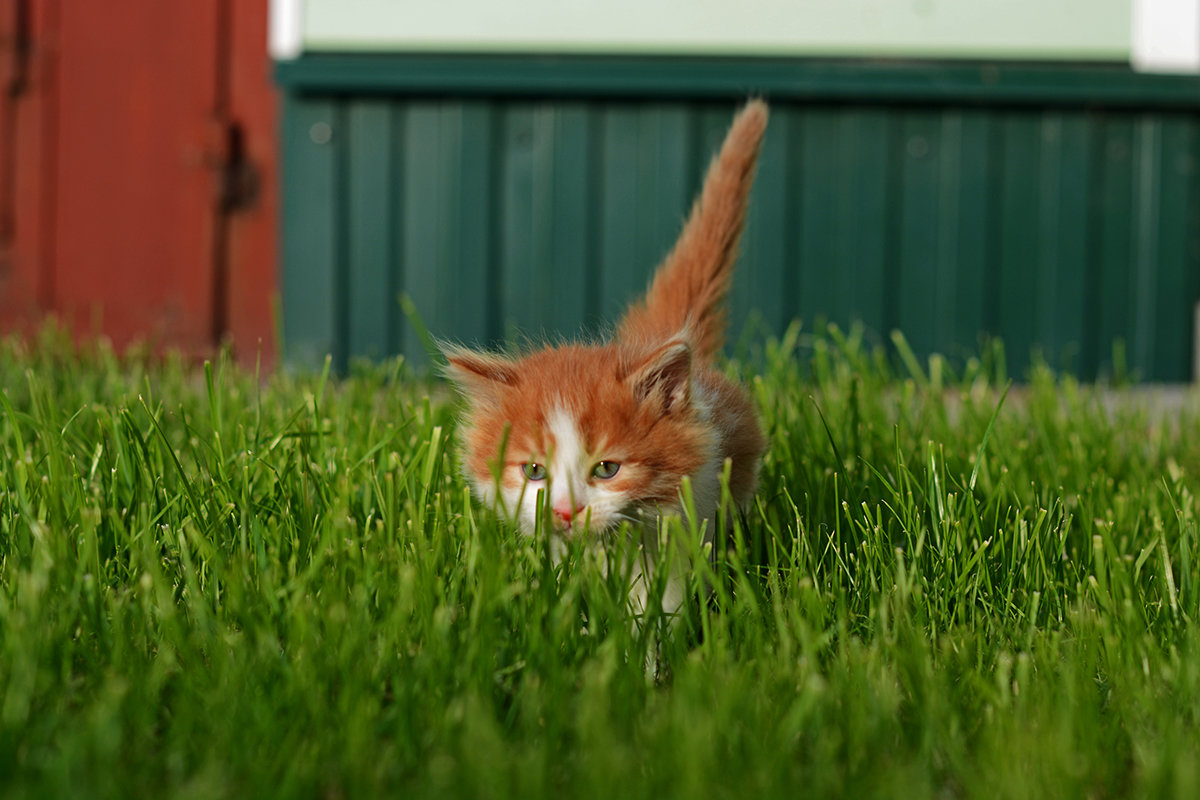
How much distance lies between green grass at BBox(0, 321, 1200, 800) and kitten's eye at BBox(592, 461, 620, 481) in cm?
17

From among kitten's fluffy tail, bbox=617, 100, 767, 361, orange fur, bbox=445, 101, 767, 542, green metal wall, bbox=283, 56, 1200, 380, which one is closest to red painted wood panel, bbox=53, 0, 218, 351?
green metal wall, bbox=283, 56, 1200, 380

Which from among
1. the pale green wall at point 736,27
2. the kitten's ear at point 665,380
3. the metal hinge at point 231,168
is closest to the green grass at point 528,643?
the kitten's ear at point 665,380

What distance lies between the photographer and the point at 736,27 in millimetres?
4469

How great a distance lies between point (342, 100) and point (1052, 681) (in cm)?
383

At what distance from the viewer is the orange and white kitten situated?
1728mm

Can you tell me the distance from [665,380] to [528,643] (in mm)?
527

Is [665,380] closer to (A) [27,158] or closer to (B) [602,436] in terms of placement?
(B) [602,436]

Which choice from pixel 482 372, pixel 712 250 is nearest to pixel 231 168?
pixel 712 250

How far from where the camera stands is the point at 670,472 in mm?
1773

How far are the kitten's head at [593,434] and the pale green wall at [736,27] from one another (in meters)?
2.91

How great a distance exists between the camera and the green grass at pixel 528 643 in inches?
46.5

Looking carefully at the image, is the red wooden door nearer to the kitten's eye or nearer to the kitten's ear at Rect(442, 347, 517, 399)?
the kitten's ear at Rect(442, 347, 517, 399)

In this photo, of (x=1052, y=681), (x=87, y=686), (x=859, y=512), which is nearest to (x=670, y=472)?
(x=859, y=512)

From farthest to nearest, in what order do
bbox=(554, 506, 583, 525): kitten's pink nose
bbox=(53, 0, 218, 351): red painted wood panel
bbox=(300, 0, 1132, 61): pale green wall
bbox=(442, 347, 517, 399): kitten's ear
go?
bbox=(53, 0, 218, 351): red painted wood panel → bbox=(300, 0, 1132, 61): pale green wall → bbox=(442, 347, 517, 399): kitten's ear → bbox=(554, 506, 583, 525): kitten's pink nose
